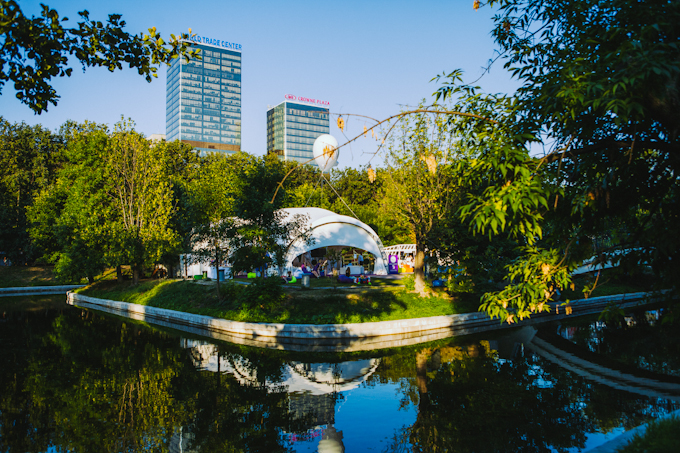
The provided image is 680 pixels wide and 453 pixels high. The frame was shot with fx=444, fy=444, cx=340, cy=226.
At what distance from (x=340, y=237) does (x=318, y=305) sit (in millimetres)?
12054

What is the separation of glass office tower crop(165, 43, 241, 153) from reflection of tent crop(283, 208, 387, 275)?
146m

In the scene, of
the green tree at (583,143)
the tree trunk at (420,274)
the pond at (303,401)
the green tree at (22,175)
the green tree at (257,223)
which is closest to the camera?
the green tree at (583,143)

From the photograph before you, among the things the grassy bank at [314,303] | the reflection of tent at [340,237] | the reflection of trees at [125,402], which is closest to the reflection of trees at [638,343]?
the grassy bank at [314,303]

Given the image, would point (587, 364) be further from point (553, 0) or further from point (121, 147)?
point (121, 147)

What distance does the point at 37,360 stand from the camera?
13.9m

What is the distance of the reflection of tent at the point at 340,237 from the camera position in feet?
98.5

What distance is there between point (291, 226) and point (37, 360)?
33.5ft

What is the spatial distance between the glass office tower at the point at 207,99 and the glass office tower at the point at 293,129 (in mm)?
15729

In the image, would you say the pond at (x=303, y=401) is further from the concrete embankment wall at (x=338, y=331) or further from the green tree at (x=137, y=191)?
the green tree at (x=137, y=191)

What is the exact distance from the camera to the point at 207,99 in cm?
17812

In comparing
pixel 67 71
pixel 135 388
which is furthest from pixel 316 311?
pixel 67 71

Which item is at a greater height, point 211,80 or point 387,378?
point 211,80

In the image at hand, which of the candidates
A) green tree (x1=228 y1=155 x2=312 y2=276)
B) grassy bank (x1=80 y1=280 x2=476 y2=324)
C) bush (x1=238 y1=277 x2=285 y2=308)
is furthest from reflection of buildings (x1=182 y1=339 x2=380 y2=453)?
green tree (x1=228 y1=155 x2=312 y2=276)

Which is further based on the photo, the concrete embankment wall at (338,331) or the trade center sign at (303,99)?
the trade center sign at (303,99)
